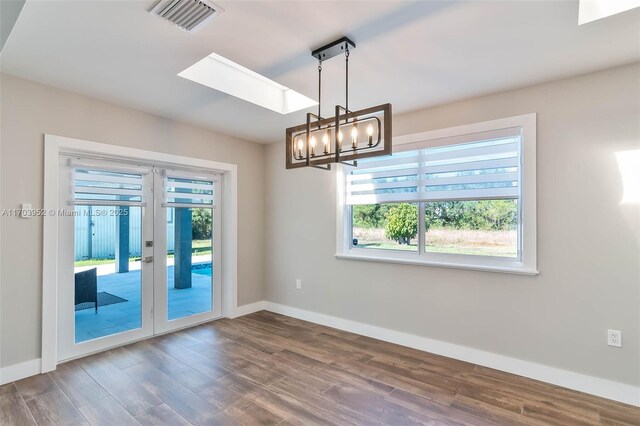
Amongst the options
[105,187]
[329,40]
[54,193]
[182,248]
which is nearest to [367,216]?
[329,40]

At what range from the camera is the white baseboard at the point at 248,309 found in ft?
→ 15.2

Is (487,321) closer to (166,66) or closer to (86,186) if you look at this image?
(166,66)

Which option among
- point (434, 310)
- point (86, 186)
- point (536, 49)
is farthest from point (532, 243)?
point (86, 186)

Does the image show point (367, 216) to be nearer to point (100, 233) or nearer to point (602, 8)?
point (602, 8)

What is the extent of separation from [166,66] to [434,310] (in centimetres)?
337

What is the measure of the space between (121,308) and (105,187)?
135 centimetres

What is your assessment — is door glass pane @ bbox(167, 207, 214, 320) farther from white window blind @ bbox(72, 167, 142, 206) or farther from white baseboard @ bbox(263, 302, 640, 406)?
white baseboard @ bbox(263, 302, 640, 406)

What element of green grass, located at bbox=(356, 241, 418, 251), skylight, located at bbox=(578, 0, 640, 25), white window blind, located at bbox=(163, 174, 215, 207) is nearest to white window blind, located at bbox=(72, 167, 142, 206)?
white window blind, located at bbox=(163, 174, 215, 207)

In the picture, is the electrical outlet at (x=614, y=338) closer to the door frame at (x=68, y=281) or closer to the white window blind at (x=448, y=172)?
the white window blind at (x=448, y=172)

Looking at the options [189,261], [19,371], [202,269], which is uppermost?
[189,261]

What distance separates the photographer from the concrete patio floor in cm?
338

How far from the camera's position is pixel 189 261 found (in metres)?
4.27

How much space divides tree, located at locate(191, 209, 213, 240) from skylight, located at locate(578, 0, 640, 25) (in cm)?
416

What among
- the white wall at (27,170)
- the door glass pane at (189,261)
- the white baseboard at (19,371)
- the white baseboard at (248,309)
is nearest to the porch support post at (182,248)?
the door glass pane at (189,261)
